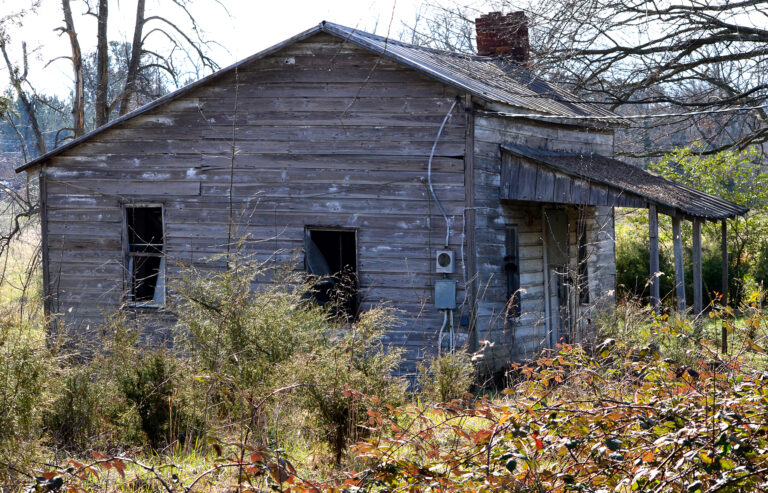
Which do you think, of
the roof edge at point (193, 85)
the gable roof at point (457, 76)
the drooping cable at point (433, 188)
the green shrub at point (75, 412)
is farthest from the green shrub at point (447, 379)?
the roof edge at point (193, 85)

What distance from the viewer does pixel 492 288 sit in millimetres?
10656

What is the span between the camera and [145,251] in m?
12.2

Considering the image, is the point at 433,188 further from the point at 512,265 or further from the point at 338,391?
the point at 338,391

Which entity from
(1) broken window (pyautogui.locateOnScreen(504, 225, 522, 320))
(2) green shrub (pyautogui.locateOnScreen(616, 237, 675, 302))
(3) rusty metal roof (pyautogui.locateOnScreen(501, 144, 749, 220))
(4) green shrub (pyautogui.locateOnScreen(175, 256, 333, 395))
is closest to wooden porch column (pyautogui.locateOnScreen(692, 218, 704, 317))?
(3) rusty metal roof (pyautogui.locateOnScreen(501, 144, 749, 220))

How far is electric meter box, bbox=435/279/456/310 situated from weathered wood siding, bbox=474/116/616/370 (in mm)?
338

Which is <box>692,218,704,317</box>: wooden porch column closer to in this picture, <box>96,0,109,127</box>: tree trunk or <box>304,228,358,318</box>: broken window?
<box>304,228,358,318</box>: broken window

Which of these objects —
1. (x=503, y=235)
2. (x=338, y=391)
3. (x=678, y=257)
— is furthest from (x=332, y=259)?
(x=338, y=391)

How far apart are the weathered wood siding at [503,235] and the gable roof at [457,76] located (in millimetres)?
417

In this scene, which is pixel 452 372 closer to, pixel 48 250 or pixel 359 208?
pixel 359 208

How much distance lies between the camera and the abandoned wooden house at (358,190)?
1043 cm

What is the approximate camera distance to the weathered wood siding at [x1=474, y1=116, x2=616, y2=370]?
10.5 meters

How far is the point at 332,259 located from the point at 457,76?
3.17 metres

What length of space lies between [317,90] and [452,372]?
5277 millimetres

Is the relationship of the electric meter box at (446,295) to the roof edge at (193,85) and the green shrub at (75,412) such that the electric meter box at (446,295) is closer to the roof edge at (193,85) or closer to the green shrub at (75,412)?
the roof edge at (193,85)
